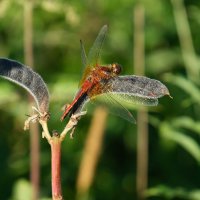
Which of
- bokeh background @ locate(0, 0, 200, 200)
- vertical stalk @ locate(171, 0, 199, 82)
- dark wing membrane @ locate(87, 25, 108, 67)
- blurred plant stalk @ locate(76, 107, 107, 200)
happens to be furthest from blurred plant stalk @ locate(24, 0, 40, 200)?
vertical stalk @ locate(171, 0, 199, 82)

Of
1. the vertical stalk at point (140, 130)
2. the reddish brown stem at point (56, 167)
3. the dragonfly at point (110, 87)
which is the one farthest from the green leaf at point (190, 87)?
the reddish brown stem at point (56, 167)

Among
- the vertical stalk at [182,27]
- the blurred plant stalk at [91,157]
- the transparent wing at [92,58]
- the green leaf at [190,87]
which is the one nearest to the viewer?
the transparent wing at [92,58]

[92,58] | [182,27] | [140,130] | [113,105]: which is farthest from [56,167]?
[182,27]

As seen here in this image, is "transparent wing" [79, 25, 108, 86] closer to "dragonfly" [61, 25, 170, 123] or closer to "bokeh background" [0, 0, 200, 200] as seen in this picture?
"dragonfly" [61, 25, 170, 123]

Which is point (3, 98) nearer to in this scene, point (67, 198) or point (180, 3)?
point (67, 198)

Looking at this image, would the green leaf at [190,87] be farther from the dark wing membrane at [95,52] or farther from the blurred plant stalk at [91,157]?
the dark wing membrane at [95,52]

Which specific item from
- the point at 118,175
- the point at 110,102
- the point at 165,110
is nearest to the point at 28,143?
the point at 118,175

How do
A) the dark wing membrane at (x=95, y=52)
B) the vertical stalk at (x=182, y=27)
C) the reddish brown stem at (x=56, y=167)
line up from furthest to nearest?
1. the vertical stalk at (x=182, y=27)
2. the dark wing membrane at (x=95, y=52)
3. the reddish brown stem at (x=56, y=167)

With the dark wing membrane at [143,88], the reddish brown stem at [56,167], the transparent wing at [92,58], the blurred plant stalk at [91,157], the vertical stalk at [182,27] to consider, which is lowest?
the reddish brown stem at [56,167]
